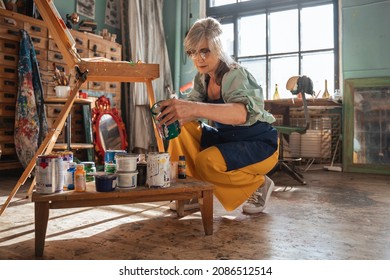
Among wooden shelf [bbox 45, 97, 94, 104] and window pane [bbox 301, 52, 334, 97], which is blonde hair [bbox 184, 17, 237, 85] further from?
window pane [bbox 301, 52, 334, 97]

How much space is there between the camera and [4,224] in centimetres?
156

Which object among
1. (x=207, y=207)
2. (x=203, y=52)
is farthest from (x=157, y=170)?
(x=203, y=52)

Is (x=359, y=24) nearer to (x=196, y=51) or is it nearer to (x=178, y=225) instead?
(x=196, y=51)

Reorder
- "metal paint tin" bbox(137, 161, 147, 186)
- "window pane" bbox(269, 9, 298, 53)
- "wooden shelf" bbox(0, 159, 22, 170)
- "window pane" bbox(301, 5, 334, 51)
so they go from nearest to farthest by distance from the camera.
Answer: "metal paint tin" bbox(137, 161, 147, 186)
"wooden shelf" bbox(0, 159, 22, 170)
"window pane" bbox(301, 5, 334, 51)
"window pane" bbox(269, 9, 298, 53)

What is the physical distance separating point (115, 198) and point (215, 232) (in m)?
0.47

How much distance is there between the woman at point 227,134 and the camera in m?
1.55

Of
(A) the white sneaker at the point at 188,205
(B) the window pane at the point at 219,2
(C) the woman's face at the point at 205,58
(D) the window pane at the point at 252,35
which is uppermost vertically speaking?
(B) the window pane at the point at 219,2

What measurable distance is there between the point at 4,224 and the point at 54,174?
60cm

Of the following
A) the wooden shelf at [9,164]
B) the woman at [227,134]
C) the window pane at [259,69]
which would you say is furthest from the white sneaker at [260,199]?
the window pane at [259,69]

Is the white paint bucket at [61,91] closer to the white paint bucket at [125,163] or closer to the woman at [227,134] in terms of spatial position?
the woman at [227,134]

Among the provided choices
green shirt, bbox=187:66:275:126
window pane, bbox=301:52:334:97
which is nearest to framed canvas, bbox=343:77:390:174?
window pane, bbox=301:52:334:97

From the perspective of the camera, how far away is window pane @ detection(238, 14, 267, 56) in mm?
4699

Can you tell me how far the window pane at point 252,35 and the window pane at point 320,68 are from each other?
61 centimetres

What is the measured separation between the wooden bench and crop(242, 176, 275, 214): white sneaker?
18.2 inches
